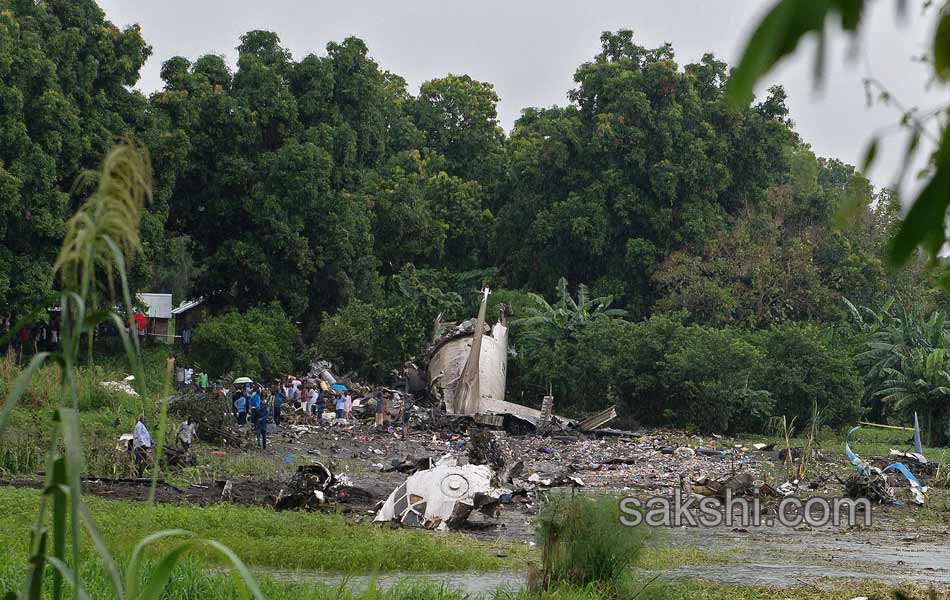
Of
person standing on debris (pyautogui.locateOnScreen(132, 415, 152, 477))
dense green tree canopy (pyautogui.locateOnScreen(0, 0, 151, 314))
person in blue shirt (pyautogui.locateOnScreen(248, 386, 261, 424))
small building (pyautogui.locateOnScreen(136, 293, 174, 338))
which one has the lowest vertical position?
person standing on debris (pyautogui.locateOnScreen(132, 415, 152, 477))

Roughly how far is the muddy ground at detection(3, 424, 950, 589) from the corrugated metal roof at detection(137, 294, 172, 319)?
1400cm

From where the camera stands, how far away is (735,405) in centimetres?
2642

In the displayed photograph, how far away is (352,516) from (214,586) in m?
6.66

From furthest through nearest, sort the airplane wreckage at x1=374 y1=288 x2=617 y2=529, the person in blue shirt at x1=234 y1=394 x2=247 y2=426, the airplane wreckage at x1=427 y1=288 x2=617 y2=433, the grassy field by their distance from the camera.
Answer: the airplane wreckage at x1=427 y1=288 x2=617 y2=433 → the person in blue shirt at x1=234 y1=394 x2=247 y2=426 → the airplane wreckage at x1=374 y1=288 x2=617 y2=529 → the grassy field

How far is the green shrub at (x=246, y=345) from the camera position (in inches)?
1117

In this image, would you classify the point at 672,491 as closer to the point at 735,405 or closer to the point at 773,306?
the point at 735,405

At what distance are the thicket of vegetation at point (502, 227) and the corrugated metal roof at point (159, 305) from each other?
169 cm

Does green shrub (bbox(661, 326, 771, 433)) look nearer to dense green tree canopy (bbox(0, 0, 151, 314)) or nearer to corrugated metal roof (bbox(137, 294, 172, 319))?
dense green tree canopy (bbox(0, 0, 151, 314))

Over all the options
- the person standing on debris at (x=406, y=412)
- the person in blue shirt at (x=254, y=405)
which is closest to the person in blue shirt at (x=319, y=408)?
the person standing on debris at (x=406, y=412)

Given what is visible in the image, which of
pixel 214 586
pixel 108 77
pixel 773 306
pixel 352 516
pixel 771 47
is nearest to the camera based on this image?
pixel 771 47

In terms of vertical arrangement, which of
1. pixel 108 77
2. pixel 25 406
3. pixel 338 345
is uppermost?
pixel 108 77

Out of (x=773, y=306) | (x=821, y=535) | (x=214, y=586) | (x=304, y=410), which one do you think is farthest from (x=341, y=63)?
(x=214, y=586)

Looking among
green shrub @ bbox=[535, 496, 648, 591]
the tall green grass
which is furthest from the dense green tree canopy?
the tall green grass

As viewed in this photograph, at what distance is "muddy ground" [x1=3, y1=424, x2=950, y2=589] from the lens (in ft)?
37.2
